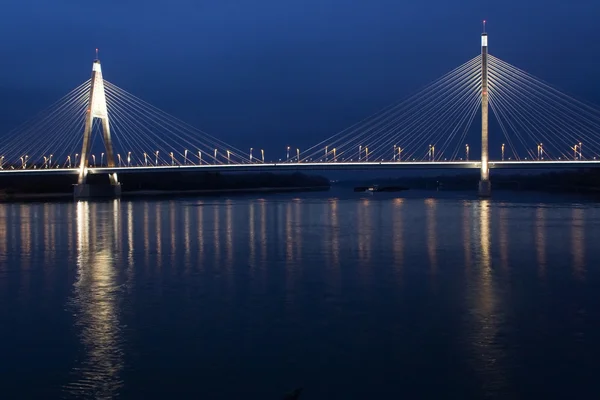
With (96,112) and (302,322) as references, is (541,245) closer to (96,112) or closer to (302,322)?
(302,322)

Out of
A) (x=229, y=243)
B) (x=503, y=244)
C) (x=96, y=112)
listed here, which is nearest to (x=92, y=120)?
(x=96, y=112)

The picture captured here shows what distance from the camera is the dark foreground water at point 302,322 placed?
468 cm

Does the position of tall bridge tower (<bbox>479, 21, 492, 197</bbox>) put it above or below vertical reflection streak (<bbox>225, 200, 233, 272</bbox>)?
above

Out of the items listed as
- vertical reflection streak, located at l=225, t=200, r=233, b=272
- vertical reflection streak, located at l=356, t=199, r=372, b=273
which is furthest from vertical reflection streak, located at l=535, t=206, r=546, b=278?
vertical reflection streak, located at l=225, t=200, r=233, b=272

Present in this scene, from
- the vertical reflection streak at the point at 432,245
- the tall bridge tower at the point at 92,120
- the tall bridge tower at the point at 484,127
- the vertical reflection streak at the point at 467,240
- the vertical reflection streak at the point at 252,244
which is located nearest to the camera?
the vertical reflection streak at the point at 432,245

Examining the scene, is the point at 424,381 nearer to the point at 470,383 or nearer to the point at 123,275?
the point at 470,383

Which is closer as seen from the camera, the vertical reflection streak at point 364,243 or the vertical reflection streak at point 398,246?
the vertical reflection streak at point 398,246

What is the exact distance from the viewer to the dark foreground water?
15.3 feet

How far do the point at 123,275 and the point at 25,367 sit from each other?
437 cm

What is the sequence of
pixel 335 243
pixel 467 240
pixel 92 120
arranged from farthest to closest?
1. pixel 92 120
2. pixel 467 240
3. pixel 335 243

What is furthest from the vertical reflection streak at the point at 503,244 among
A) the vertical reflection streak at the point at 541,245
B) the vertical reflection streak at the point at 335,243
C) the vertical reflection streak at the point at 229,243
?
the vertical reflection streak at the point at 229,243

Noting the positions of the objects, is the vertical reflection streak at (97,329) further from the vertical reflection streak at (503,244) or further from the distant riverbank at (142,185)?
the distant riverbank at (142,185)

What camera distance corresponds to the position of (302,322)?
251 inches

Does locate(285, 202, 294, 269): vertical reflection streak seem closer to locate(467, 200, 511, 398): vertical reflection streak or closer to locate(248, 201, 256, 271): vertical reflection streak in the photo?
locate(248, 201, 256, 271): vertical reflection streak
